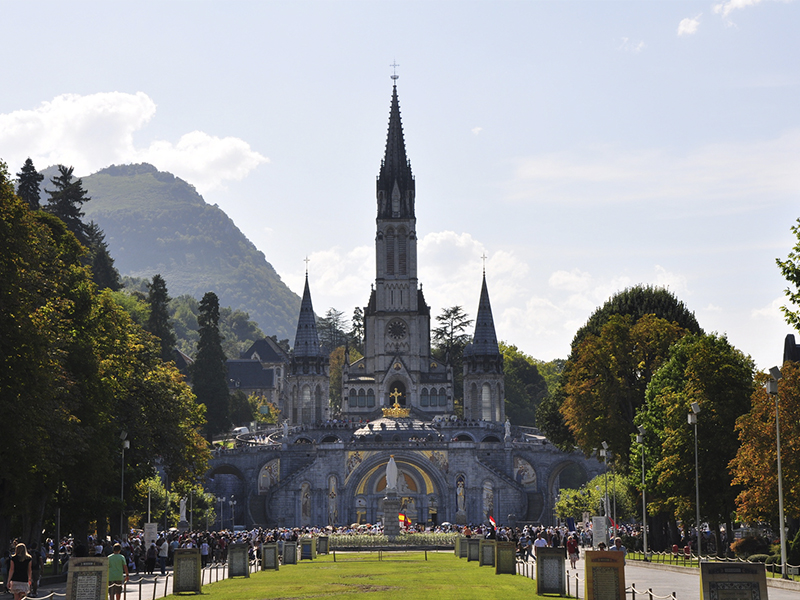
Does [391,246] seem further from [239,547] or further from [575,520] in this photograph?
[239,547]

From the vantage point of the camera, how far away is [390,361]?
436 ft

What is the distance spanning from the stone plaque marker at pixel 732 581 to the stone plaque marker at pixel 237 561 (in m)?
23.3

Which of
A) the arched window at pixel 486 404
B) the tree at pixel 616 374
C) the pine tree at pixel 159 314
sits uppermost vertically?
the pine tree at pixel 159 314

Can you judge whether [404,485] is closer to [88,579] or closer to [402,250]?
[402,250]

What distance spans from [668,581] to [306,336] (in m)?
102

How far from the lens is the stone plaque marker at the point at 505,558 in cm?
3734

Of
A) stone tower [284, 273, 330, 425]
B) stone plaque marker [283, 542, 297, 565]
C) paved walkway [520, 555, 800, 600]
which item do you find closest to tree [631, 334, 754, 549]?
paved walkway [520, 555, 800, 600]

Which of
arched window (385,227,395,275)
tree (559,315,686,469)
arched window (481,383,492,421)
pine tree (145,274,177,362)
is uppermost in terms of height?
arched window (385,227,395,275)

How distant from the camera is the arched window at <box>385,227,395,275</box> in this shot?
444 feet

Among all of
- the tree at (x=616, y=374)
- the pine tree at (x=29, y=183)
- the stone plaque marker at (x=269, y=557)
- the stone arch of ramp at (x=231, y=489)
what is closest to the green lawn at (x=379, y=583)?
the stone plaque marker at (x=269, y=557)

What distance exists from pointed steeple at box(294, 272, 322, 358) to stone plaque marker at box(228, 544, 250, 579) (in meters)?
93.3

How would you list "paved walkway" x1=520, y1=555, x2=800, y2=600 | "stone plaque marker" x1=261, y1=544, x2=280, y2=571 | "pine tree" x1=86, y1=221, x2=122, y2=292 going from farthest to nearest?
"pine tree" x1=86, y1=221, x2=122, y2=292
"stone plaque marker" x1=261, y1=544, x2=280, y2=571
"paved walkway" x1=520, y1=555, x2=800, y2=600

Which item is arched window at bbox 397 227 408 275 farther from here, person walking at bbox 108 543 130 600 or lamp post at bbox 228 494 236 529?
person walking at bbox 108 543 130 600

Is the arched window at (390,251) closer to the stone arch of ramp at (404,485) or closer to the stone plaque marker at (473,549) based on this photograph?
the stone arch of ramp at (404,485)
